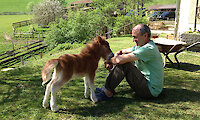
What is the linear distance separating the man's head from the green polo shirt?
13 centimetres

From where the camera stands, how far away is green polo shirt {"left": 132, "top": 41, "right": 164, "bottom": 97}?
3.47 metres

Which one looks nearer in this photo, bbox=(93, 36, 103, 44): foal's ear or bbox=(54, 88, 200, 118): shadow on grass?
bbox=(54, 88, 200, 118): shadow on grass

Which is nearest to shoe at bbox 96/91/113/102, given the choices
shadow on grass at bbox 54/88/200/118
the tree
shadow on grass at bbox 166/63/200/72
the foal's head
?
shadow on grass at bbox 54/88/200/118

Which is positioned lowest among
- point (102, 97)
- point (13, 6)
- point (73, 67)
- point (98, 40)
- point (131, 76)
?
point (102, 97)

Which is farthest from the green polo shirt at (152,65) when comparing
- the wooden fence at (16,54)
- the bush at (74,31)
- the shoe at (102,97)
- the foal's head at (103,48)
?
the bush at (74,31)

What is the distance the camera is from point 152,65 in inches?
144

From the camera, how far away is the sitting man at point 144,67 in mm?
3473

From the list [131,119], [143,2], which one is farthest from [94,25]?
[131,119]

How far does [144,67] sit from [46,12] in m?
41.1

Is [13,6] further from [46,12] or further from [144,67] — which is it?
[144,67]

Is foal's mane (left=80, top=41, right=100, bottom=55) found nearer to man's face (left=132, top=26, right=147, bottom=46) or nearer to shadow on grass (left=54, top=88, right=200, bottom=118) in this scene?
man's face (left=132, top=26, right=147, bottom=46)

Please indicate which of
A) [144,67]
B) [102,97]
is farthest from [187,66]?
[102,97]

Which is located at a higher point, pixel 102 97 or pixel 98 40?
pixel 98 40

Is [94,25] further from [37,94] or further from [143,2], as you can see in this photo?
[37,94]
